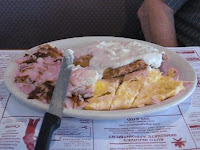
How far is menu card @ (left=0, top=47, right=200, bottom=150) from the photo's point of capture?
61cm

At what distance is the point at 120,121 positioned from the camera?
68 centimetres

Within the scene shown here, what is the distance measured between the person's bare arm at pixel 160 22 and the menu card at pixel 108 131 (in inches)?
23.9

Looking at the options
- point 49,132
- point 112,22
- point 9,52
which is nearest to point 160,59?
point 49,132

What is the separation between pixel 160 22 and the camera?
4.22ft

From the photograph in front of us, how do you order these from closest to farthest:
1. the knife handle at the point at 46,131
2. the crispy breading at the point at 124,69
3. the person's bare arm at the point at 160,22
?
the knife handle at the point at 46,131 < the crispy breading at the point at 124,69 < the person's bare arm at the point at 160,22

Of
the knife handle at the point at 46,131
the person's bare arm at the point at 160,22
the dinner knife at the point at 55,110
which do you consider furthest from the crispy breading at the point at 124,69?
the person's bare arm at the point at 160,22

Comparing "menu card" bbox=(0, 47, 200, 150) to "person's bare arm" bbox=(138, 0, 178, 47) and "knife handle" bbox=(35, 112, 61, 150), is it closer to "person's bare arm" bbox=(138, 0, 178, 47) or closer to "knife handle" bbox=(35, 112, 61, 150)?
"knife handle" bbox=(35, 112, 61, 150)

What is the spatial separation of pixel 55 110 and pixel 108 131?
0.45 feet

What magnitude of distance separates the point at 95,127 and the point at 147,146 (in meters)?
0.13

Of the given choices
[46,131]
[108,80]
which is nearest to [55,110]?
[46,131]

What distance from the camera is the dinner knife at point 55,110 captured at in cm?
53

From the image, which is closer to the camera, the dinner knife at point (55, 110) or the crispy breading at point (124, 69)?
the dinner knife at point (55, 110)

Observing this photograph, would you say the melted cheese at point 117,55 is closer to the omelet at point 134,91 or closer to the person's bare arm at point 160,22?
the omelet at point 134,91

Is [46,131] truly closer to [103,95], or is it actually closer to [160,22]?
[103,95]
